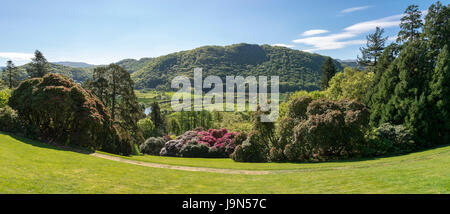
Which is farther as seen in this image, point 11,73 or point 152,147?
point 11,73

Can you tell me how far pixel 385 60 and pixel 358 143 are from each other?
14.0m

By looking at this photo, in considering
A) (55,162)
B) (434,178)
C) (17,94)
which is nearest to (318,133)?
(434,178)

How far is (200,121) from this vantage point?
243ft

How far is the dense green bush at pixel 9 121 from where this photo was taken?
16328 millimetres

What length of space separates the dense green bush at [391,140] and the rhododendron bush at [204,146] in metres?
14.8

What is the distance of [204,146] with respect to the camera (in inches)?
1212

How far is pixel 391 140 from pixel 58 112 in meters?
28.9

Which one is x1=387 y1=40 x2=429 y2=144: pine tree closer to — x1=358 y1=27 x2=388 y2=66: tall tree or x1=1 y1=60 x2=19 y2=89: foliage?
x1=358 y1=27 x2=388 y2=66: tall tree

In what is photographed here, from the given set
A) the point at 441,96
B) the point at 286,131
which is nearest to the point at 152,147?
the point at 286,131

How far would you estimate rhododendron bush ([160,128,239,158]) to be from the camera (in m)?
30.5

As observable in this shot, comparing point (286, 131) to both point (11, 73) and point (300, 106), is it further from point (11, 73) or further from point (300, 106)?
point (11, 73)
